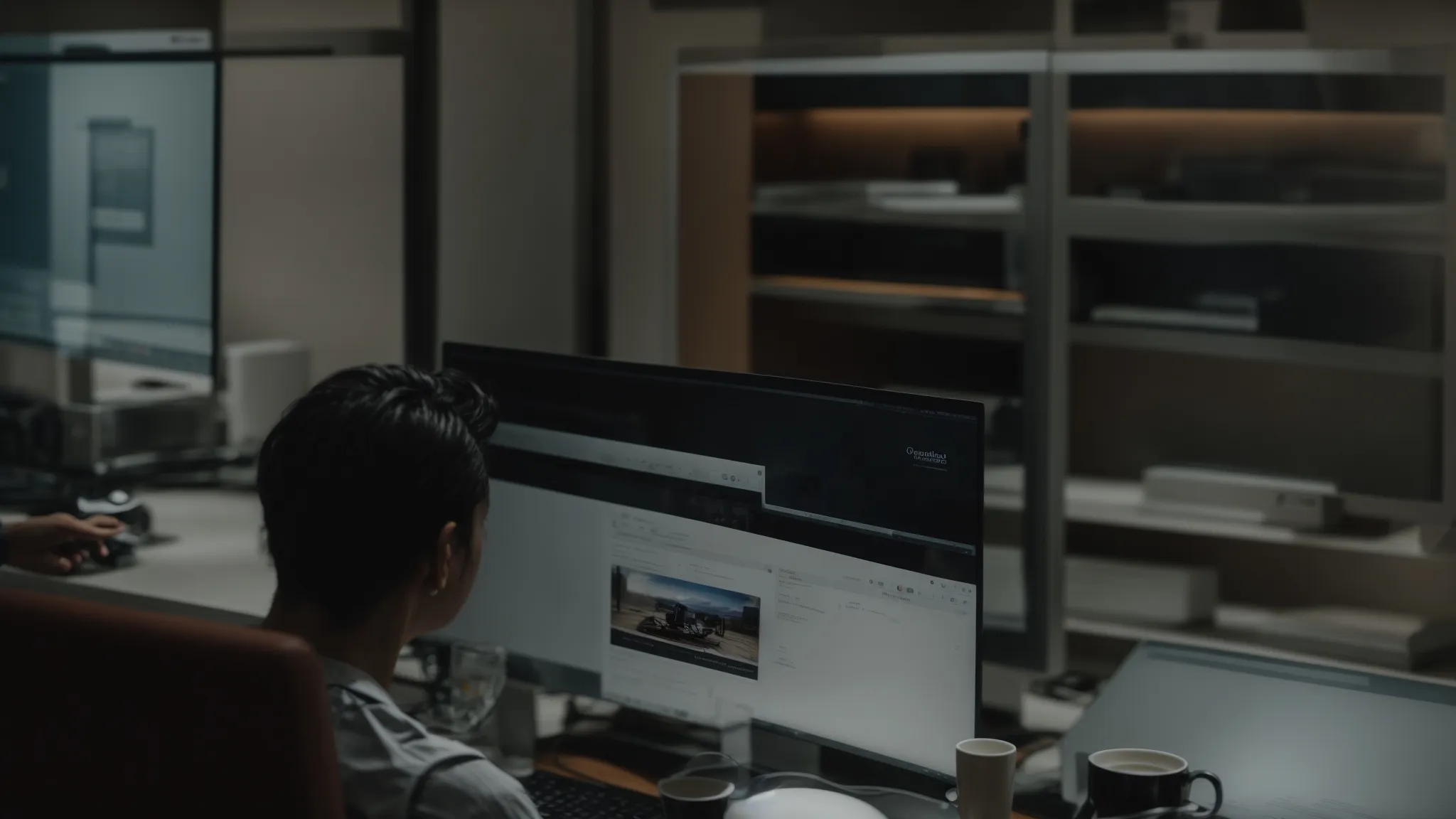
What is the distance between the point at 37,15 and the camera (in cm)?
350

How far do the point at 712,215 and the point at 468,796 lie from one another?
194 centimetres

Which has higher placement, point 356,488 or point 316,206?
point 316,206

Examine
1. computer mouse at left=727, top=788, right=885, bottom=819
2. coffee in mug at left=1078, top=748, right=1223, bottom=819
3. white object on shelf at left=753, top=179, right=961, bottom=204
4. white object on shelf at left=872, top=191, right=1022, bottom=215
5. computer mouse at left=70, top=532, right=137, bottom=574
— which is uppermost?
white object on shelf at left=753, top=179, right=961, bottom=204

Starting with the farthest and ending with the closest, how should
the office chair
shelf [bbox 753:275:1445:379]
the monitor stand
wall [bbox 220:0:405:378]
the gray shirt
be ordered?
1. wall [bbox 220:0:405:378]
2. shelf [bbox 753:275:1445:379]
3. the monitor stand
4. the gray shirt
5. the office chair

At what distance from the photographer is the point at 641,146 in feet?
9.96

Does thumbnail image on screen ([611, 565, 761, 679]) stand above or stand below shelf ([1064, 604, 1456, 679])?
above

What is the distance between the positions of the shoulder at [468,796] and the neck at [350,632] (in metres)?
0.13

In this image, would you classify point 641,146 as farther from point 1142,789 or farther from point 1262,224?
point 1142,789

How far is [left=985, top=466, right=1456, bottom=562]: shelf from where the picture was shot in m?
2.56

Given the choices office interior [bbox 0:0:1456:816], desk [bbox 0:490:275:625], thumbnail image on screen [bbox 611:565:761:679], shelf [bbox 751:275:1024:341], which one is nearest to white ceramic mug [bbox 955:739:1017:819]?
thumbnail image on screen [bbox 611:565:761:679]

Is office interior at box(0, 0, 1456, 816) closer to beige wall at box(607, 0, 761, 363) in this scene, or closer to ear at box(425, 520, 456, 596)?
beige wall at box(607, 0, 761, 363)

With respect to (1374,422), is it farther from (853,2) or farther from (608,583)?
(608,583)

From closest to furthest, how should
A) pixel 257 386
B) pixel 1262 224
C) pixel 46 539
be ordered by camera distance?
pixel 46 539 → pixel 1262 224 → pixel 257 386

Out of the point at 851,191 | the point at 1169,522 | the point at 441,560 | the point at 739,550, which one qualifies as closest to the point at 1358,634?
the point at 1169,522
